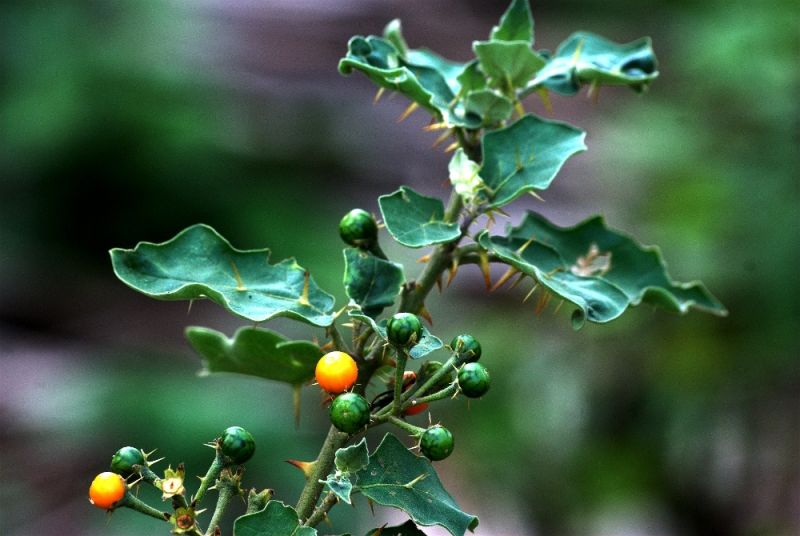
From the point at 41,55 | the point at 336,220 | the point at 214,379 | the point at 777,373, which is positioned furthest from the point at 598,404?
the point at 41,55

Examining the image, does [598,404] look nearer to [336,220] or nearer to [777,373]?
[777,373]

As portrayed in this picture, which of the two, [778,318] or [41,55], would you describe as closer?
[778,318]

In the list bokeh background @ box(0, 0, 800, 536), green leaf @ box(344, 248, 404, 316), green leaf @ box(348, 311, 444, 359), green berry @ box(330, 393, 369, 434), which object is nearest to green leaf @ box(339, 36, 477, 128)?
green leaf @ box(344, 248, 404, 316)

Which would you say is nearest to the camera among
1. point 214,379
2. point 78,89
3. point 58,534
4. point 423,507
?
point 423,507

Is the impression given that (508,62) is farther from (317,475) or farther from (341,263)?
(341,263)

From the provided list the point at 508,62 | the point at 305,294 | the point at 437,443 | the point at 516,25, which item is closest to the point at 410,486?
the point at 437,443

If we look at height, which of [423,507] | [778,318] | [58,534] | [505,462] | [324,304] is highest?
[778,318]

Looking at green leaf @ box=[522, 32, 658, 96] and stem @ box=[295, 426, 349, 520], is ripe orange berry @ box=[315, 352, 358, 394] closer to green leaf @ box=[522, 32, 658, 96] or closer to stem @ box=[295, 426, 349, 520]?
stem @ box=[295, 426, 349, 520]
